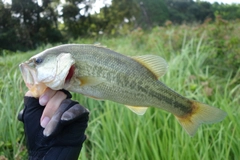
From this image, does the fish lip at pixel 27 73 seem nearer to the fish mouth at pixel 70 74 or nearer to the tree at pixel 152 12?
the fish mouth at pixel 70 74

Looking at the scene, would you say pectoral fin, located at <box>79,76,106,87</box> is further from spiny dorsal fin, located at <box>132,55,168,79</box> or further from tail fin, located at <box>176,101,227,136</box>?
tail fin, located at <box>176,101,227,136</box>

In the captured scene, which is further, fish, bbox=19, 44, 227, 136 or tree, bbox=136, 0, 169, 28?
tree, bbox=136, 0, 169, 28

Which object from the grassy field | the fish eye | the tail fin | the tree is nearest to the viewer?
the fish eye

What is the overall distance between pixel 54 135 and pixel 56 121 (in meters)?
0.08

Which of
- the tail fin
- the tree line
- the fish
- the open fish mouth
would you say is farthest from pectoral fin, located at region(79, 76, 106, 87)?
A: the tree line

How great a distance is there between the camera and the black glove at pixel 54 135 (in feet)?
3.92

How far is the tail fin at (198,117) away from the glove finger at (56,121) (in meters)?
0.59

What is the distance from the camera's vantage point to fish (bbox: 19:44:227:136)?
1188 mm

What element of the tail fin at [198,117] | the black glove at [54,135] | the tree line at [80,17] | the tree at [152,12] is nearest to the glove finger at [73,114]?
the black glove at [54,135]

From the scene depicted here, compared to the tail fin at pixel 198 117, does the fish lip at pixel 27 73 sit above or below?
above

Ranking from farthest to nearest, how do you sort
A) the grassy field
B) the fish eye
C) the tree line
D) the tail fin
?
→ the tree line < the grassy field < the tail fin < the fish eye

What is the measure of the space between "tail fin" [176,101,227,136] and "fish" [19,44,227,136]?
0.11ft

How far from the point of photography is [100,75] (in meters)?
1.24

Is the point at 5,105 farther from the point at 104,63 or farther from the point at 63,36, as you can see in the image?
the point at 63,36
